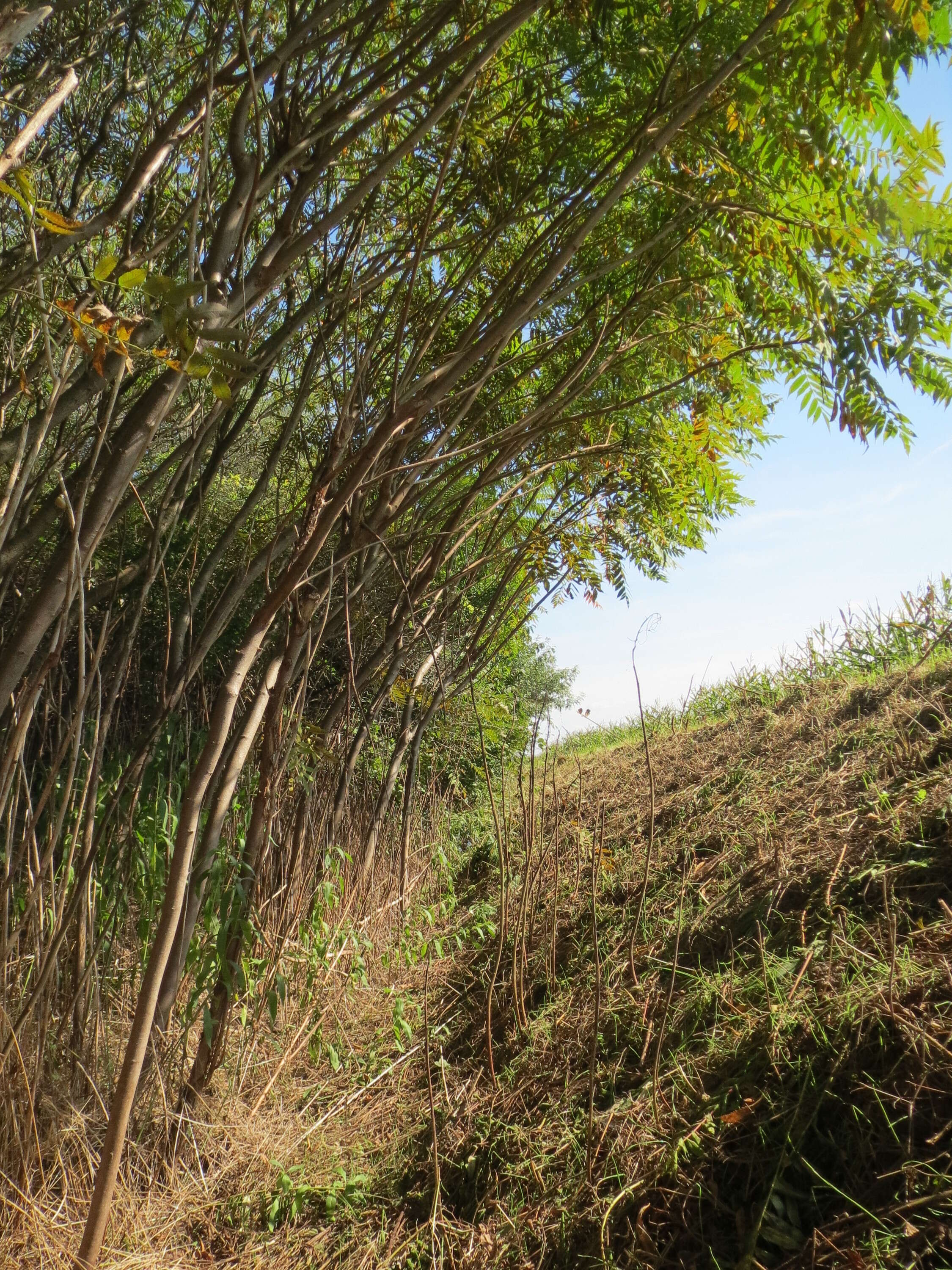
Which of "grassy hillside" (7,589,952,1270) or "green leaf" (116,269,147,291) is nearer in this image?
"green leaf" (116,269,147,291)

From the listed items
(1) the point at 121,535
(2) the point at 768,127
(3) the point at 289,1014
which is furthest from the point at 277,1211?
(2) the point at 768,127

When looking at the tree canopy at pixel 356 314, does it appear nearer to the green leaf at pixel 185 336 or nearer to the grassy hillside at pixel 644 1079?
the green leaf at pixel 185 336

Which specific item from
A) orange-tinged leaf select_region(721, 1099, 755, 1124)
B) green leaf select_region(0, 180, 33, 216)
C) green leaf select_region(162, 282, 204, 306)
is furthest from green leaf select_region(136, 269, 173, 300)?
orange-tinged leaf select_region(721, 1099, 755, 1124)

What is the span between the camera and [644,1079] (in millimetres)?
1742

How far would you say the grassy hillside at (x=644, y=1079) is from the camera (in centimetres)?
135

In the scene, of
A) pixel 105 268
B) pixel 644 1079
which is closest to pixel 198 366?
pixel 105 268

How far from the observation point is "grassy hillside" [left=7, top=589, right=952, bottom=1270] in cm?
135

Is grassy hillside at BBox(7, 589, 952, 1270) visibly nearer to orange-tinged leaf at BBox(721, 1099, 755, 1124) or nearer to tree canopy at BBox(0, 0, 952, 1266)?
orange-tinged leaf at BBox(721, 1099, 755, 1124)

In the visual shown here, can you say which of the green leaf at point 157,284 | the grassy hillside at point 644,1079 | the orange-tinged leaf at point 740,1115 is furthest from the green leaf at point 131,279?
the orange-tinged leaf at point 740,1115

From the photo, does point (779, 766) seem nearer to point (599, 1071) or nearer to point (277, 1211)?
point (599, 1071)

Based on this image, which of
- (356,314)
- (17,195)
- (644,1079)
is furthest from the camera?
(356,314)

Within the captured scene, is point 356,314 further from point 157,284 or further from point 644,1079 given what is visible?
point 644,1079

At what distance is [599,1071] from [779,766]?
4.75 feet

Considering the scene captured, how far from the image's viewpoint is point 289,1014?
226 cm
